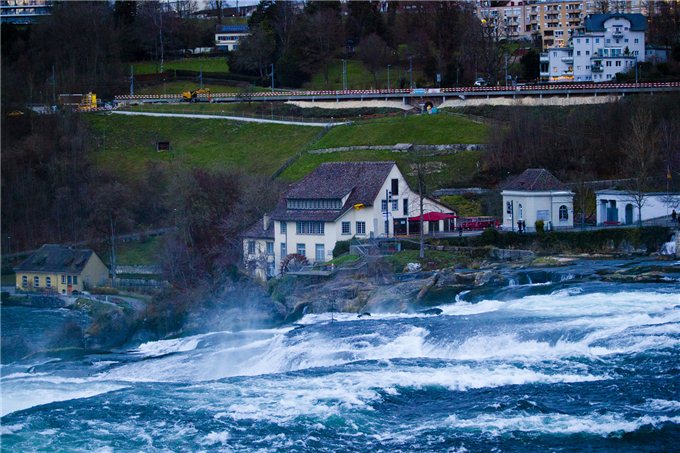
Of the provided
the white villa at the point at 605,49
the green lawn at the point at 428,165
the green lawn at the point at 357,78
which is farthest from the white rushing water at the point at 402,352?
the green lawn at the point at 357,78

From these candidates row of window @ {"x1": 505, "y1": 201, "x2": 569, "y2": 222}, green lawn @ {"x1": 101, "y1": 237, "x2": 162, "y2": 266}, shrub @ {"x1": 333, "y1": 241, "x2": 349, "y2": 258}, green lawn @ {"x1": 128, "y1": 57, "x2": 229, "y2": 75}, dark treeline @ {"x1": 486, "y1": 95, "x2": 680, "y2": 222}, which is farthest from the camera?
green lawn @ {"x1": 128, "y1": 57, "x2": 229, "y2": 75}

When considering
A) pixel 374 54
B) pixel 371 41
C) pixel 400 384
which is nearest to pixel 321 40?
pixel 371 41

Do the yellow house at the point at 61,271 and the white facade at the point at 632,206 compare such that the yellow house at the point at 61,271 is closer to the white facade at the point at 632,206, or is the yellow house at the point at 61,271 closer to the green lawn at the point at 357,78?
the white facade at the point at 632,206

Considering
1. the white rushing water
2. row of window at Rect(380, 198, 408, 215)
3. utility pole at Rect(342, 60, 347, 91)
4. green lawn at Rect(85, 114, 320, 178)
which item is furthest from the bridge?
the white rushing water

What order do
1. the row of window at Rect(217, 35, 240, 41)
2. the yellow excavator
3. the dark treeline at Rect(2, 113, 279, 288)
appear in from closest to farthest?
the dark treeline at Rect(2, 113, 279, 288) < the yellow excavator < the row of window at Rect(217, 35, 240, 41)

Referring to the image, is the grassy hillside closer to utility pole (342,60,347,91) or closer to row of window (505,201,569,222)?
utility pole (342,60,347,91)

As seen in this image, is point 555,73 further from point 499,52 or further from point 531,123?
point 531,123
